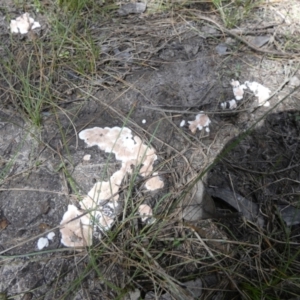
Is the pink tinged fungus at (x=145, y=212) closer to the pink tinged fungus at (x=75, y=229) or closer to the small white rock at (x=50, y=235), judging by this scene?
the pink tinged fungus at (x=75, y=229)

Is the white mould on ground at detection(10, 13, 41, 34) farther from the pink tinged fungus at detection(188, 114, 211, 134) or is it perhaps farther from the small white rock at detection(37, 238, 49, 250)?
the small white rock at detection(37, 238, 49, 250)

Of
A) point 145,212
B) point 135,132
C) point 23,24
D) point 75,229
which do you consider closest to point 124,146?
point 135,132

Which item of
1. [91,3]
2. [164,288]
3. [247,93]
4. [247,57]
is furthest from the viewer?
[91,3]

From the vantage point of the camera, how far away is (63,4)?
91.9 inches

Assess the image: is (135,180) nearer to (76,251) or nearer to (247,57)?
(76,251)

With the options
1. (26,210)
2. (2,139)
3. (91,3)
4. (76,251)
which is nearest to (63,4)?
(91,3)

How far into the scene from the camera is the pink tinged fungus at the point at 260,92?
6.66 ft

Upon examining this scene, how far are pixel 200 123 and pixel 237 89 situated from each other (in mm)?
306

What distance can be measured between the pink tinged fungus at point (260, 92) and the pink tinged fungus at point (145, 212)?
82 cm

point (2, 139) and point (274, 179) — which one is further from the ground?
point (2, 139)

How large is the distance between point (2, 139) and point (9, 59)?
50 cm

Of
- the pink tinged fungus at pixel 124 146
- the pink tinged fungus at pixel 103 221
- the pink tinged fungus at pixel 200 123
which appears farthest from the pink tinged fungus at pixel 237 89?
the pink tinged fungus at pixel 103 221

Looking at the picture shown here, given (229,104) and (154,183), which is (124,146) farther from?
(229,104)

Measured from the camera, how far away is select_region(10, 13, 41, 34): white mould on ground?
2281 millimetres
